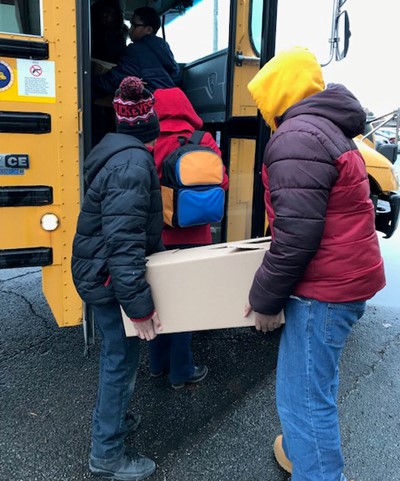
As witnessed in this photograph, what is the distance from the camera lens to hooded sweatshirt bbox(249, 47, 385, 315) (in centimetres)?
138

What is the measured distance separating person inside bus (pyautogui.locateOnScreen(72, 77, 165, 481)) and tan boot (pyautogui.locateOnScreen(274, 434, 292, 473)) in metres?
0.57

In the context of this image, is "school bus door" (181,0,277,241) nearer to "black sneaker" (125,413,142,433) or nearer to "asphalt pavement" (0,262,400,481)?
"asphalt pavement" (0,262,400,481)

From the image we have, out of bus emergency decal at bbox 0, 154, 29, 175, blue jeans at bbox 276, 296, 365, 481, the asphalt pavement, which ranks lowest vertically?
the asphalt pavement

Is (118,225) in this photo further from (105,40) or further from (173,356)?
(105,40)

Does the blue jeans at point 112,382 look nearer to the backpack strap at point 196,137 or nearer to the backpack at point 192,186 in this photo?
the backpack at point 192,186

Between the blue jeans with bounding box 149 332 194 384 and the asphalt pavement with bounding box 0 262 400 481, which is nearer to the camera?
the asphalt pavement with bounding box 0 262 400 481

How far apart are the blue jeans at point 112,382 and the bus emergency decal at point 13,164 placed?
2.40ft

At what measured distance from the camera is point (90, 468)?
2.01m

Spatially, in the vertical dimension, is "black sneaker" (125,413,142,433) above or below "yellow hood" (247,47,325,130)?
below

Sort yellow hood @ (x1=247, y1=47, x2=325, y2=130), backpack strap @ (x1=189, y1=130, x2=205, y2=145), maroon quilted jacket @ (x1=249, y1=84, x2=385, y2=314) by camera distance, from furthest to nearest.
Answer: backpack strap @ (x1=189, y1=130, x2=205, y2=145) < yellow hood @ (x1=247, y1=47, x2=325, y2=130) < maroon quilted jacket @ (x1=249, y1=84, x2=385, y2=314)

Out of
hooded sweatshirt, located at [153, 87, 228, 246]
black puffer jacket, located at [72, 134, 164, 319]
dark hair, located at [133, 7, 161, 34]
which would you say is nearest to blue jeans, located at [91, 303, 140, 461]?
black puffer jacket, located at [72, 134, 164, 319]

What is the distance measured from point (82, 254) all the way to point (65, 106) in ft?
2.48

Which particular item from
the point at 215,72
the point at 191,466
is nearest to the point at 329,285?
the point at 191,466

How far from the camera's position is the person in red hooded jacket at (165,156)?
247cm
